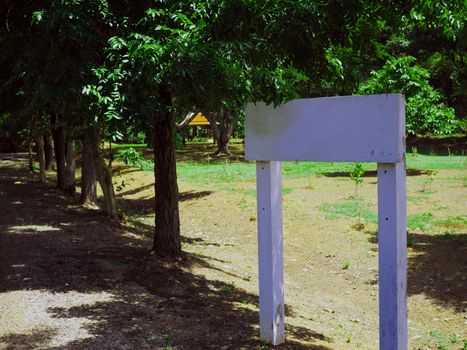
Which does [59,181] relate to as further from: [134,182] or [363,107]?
[363,107]

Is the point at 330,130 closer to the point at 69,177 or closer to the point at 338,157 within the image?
the point at 338,157

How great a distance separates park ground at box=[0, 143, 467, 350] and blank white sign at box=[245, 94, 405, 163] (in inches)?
72.8

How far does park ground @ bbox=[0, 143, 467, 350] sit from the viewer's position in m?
5.75

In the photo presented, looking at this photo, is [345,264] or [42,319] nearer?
[42,319]

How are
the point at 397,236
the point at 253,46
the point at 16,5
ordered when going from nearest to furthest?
the point at 397,236 → the point at 253,46 → the point at 16,5

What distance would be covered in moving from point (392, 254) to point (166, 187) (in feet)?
14.7

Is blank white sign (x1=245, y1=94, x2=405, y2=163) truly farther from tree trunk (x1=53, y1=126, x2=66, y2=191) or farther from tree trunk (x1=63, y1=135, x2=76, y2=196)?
tree trunk (x1=53, y1=126, x2=66, y2=191)

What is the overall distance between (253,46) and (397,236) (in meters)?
2.37

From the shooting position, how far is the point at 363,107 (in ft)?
14.1

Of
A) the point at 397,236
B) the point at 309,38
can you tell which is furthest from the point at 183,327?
the point at 309,38

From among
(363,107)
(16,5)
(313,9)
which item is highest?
(16,5)

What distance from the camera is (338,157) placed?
4461 millimetres

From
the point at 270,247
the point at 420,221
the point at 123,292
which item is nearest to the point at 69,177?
the point at 420,221

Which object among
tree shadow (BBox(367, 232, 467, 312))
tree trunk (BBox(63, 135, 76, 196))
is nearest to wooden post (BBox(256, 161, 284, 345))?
tree shadow (BBox(367, 232, 467, 312))
